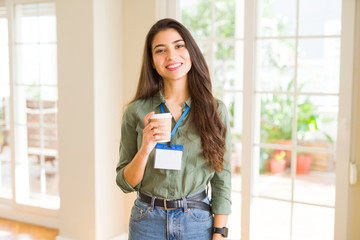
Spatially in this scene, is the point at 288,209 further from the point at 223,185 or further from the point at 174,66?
the point at 174,66

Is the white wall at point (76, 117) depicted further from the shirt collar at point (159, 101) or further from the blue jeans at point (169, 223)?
the blue jeans at point (169, 223)

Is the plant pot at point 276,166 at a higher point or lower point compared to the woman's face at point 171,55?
lower

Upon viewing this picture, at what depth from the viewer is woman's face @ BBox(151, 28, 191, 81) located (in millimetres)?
1822

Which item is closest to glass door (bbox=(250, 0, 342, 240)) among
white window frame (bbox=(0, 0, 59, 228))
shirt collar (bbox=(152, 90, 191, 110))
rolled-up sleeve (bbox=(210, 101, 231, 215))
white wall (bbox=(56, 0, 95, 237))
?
white window frame (bbox=(0, 0, 59, 228))

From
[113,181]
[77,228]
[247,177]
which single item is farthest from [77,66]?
[247,177]

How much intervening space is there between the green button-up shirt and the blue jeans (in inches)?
2.5

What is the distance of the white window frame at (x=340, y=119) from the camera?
10.0ft

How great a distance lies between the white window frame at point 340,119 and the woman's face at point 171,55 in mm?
1645

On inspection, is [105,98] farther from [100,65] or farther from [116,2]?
[116,2]

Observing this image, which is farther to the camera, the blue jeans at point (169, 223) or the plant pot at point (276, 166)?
the plant pot at point (276, 166)

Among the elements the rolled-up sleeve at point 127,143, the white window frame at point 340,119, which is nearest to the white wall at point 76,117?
the white window frame at point 340,119

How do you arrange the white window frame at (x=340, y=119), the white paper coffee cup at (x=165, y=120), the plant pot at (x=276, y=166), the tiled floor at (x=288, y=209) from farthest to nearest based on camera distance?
the plant pot at (x=276, y=166) → the tiled floor at (x=288, y=209) → the white window frame at (x=340, y=119) → the white paper coffee cup at (x=165, y=120)

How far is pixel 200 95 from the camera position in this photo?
1883mm

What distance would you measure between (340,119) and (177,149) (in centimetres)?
174
